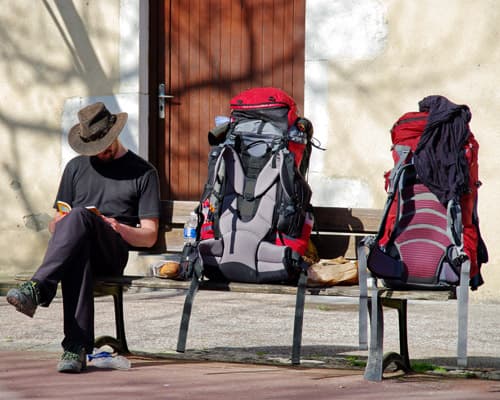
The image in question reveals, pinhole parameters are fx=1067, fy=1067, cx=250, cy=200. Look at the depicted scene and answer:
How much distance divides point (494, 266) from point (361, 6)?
2255mm

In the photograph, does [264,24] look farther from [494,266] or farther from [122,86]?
[494,266]

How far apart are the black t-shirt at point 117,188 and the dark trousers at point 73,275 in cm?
52

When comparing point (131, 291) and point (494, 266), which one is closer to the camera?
point (494, 266)

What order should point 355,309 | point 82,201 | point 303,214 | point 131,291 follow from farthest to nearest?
point 131,291 → point 355,309 → point 82,201 → point 303,214

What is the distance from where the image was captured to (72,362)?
4.86 meters

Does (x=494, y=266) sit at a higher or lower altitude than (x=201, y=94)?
lower

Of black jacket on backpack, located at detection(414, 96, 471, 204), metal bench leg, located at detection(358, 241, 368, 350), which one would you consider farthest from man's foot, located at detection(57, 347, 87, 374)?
black jacket on backpack, located at detection(414, 96, 471, 204)

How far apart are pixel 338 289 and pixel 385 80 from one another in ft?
12.0

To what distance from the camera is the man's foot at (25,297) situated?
4.77 metres

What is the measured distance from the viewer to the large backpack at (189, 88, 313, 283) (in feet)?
16.9

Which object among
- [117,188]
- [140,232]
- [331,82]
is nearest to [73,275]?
[140,232]

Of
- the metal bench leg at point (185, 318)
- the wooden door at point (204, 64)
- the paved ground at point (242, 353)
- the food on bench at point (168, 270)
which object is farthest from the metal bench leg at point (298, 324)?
the wooden door at point (204, 64)

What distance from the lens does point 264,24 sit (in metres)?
8.88

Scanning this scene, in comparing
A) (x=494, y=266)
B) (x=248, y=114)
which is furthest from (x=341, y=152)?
(x=248, y=114)
